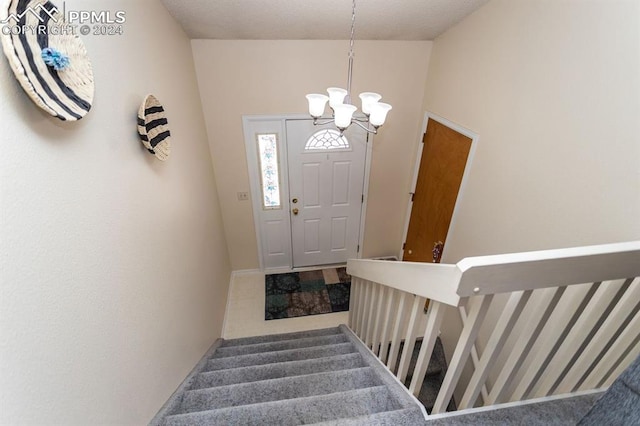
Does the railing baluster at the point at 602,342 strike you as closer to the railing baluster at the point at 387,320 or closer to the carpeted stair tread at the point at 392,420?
the carpeted stair tread at the point at 392,420

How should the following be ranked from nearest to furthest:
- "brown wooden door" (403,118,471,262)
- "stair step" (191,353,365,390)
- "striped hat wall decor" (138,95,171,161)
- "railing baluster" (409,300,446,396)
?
"railing baluster" (409,300,446,396) < "striped hat wall decor" (138,95,171,161) < "stair step" (191,353,365,390) < "brown wooden door" (403,118,471,262)

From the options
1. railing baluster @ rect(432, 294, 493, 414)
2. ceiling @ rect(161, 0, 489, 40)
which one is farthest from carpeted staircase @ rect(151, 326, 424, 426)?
ceiling @ rect(161, 0, 489, 40)

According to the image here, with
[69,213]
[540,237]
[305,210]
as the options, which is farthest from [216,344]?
[540,237]

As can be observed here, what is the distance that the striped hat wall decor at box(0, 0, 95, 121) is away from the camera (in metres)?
0.73

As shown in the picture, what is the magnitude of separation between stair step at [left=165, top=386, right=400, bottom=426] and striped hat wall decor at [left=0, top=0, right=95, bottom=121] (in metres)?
1.28

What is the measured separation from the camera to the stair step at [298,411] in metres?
1.29

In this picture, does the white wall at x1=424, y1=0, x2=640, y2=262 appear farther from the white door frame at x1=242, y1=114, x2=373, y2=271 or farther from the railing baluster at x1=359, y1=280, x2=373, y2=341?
the white door frame at x1=242, y1=114, x2=373, y2=271

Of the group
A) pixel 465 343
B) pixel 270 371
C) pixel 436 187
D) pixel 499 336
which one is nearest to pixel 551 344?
pixel 499 336

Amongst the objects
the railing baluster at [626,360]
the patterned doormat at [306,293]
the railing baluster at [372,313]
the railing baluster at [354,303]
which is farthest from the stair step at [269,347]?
the railing baluster at [626,360]

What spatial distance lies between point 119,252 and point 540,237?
223 centimetres

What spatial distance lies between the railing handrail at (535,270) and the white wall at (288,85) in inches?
101

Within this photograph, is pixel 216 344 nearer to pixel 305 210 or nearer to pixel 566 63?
pixel 305 210

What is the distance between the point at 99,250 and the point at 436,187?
9.19 ft

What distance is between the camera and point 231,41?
2.66 m
